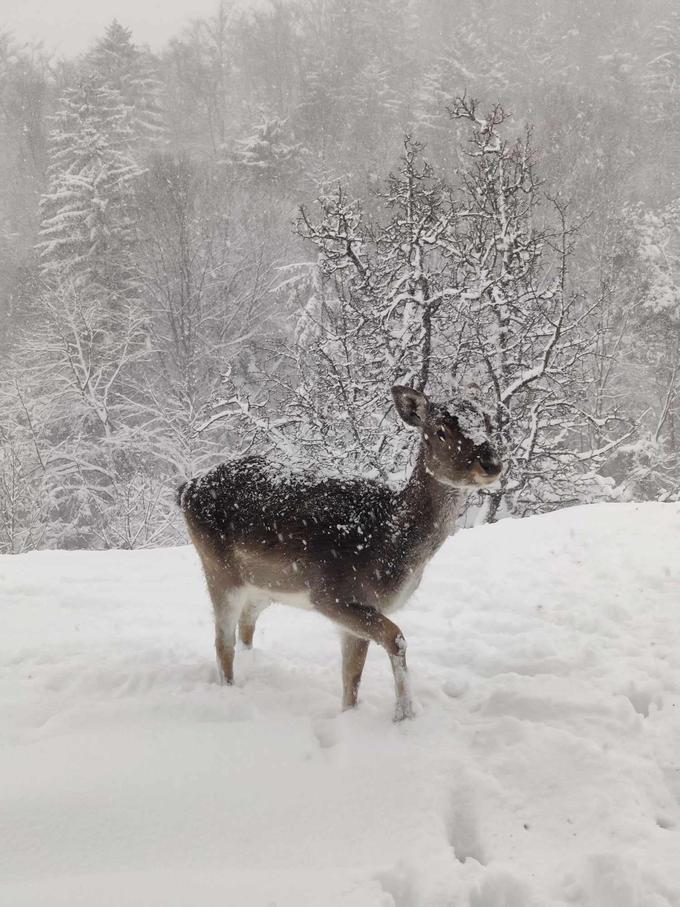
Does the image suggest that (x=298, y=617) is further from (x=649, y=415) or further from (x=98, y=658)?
(x=649, y=415)

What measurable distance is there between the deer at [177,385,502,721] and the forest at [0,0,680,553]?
12.8 inches

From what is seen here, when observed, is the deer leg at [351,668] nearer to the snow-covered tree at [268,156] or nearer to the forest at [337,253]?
the forest at [337,253]

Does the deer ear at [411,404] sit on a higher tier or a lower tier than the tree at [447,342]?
higher

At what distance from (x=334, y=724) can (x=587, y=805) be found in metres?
1.35

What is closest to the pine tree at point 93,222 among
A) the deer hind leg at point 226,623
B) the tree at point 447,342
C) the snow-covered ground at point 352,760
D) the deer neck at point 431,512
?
the tree at point 447,342

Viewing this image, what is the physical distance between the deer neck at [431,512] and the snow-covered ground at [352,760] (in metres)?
0.97

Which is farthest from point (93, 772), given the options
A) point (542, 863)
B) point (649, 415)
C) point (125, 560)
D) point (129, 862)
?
point (649, 415)

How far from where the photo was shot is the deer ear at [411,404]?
3.81m

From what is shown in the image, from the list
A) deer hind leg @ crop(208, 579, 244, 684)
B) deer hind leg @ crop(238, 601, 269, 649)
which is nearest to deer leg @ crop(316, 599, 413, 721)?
deer hind leg @ crop(208, 579, 244, 684)

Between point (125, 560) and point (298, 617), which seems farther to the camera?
point (125, 560)

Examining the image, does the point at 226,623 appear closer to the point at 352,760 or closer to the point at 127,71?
the point at 352,760

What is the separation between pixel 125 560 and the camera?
25.3 feet

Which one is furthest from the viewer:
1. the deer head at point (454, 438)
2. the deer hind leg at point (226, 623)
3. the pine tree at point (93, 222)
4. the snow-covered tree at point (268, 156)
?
the snow-covered tree at point (268, 156)

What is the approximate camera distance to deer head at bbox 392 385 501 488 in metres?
3.48
